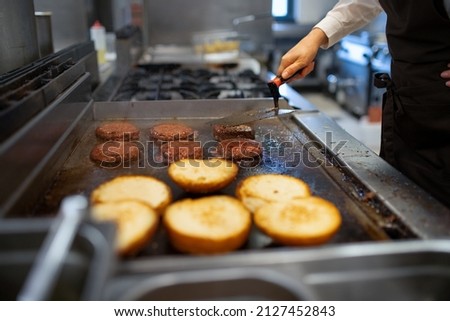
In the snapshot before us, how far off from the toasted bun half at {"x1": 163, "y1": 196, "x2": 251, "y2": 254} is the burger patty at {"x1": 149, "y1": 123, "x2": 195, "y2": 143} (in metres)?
0.67

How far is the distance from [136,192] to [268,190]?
1.18 feet

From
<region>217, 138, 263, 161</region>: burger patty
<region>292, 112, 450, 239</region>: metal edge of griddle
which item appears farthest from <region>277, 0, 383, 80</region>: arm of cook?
<region>217, 138, 263, 161</region>: burger patty

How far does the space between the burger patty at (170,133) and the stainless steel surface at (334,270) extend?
1010 mm

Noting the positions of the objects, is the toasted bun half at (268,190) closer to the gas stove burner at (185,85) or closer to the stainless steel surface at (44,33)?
the gas stove burner at (185,85)

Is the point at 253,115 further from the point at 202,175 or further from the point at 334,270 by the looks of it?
the point at 334,270

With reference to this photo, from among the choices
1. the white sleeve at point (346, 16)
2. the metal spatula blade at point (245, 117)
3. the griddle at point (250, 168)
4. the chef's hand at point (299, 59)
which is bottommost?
the griddle at point (250, 168)

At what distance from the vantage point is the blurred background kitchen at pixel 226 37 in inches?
130

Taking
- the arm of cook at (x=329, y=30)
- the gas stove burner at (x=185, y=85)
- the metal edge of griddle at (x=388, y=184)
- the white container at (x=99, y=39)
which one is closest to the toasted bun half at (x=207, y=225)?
the metal edge of griddle at (x=388, y=184)

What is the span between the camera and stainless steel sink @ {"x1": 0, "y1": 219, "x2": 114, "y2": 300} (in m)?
0.64

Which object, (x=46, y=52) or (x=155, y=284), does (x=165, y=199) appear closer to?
(x=155, y=284)

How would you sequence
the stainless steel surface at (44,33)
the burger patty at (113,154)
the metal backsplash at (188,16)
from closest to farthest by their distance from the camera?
1. the burger patty at (113,154)
2. the stainless steel surface at (44,33)
3. the metal backsplash at (188,16)

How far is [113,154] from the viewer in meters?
1.46

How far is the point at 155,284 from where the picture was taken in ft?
2.17

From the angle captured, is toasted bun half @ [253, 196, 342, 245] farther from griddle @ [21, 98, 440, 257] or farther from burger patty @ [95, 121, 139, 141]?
burger patty @ [95, 121, 139, 141]
